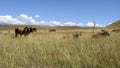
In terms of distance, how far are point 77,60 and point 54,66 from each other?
1.93 ft

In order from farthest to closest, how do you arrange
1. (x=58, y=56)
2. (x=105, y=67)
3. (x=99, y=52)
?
(x=58, y=56) → (x=99, y=52) → (x=105, y=67)

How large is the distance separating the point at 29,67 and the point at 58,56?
1.05 metres

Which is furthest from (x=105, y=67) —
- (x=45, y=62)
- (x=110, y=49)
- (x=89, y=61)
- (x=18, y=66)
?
(x=18, y=66)

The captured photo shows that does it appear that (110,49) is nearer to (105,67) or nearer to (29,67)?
(105,67)

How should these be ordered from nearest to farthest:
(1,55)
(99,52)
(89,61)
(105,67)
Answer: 1. (105,67)
2. (89,61)
3. (99,52)
4. (1,55)

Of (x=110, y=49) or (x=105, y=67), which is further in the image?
(x=110, y=49)

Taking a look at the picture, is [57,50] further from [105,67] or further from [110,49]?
[105,67]

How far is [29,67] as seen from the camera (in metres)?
6.36

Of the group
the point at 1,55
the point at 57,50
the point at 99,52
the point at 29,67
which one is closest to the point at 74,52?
the point at 57,50

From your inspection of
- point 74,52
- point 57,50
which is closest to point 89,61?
point 74,52

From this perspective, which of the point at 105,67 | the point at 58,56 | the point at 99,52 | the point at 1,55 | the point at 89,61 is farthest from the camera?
the point at 1,55

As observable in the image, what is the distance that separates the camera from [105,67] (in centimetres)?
571

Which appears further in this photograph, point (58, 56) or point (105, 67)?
point (58, 56)

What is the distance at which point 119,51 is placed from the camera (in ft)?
21.0
